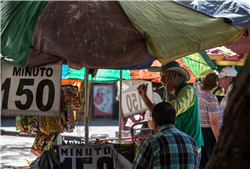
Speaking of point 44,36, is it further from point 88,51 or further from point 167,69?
point 167,69

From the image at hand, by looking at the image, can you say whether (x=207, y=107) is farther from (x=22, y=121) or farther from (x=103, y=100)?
(x=103, y=100)

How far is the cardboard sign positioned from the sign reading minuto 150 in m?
0.64

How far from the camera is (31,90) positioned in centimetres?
295

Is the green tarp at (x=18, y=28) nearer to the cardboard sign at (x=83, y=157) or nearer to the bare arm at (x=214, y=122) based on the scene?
the cardboard sign at (x=83, y=157)

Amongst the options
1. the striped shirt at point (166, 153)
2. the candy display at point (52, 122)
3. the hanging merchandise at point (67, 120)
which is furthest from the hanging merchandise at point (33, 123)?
the striped shirt at point (166, 153)

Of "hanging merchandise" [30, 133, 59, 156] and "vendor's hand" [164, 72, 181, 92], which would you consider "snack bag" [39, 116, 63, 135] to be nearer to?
"hanging merchandise" [30, 133, 59, 156]

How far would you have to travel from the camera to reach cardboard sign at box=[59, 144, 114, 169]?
130 inches

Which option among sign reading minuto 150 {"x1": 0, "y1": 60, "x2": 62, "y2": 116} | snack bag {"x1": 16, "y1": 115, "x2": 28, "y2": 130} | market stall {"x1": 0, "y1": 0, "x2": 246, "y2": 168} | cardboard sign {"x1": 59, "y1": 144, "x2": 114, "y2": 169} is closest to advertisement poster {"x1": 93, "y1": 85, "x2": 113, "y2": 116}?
snack bag {"x1": 16, "y1": 115, "x2": 28, "y2": 130}

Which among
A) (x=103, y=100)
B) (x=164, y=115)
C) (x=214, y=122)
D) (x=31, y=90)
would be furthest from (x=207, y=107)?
(x=103, y=100)

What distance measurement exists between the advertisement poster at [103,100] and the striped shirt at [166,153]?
1716 centimetres

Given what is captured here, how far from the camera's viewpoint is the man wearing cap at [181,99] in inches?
129

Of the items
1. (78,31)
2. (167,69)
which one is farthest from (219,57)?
(78,31)

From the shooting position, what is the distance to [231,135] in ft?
3.17

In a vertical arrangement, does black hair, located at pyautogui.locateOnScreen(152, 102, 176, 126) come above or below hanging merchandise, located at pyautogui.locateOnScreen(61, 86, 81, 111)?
below
